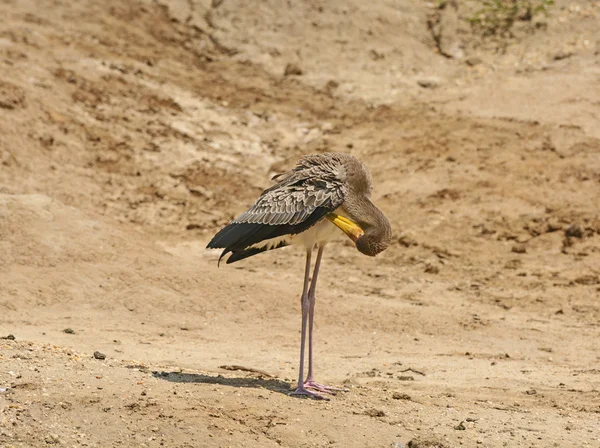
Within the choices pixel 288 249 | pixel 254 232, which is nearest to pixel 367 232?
pixel 254 232

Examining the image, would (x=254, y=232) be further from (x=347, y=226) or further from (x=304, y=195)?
(x=347, y=226)

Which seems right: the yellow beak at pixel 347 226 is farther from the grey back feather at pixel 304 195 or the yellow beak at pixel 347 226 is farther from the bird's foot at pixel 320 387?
the bird's foot at pixel 320 387

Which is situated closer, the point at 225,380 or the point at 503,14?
the point at 225,380

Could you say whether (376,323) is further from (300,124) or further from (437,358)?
(300,124)

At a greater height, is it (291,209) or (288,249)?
(288,249)

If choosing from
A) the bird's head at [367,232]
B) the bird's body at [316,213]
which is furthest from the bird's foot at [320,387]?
the bird's head at [367,232]

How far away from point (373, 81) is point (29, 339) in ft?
33.7

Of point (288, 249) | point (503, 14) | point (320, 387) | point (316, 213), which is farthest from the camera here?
point (503, 14)

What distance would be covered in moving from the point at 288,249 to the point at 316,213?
5646 millimetres

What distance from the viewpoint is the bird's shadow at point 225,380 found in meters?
6.99

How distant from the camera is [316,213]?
273 inches

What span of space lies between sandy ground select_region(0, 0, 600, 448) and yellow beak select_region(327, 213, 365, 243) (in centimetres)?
118

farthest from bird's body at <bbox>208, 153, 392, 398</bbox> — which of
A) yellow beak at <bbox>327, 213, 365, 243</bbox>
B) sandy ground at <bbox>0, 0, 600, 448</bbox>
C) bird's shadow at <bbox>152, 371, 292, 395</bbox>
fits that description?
sandy ground at <bbox>0, 0, 600, 448</bbox>

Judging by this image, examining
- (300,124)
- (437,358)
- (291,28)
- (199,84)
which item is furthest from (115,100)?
(437,358)
